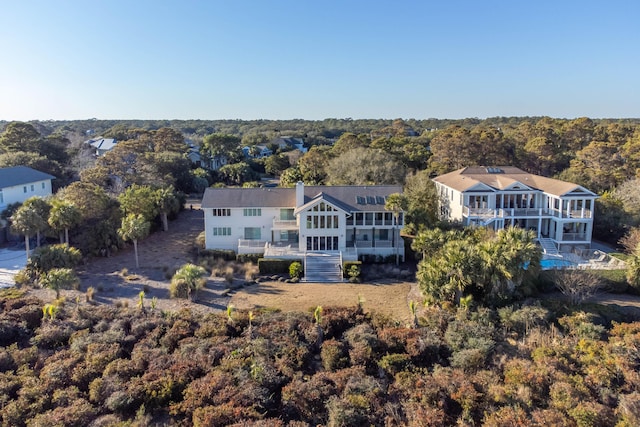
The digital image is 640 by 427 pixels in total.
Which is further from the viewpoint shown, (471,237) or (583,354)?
(471,237)

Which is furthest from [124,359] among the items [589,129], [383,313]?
[589,129]

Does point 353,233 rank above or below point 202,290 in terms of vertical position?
above

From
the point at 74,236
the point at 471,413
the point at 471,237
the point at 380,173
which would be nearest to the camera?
the point at 471,413

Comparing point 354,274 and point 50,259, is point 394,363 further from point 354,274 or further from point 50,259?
point 50,259

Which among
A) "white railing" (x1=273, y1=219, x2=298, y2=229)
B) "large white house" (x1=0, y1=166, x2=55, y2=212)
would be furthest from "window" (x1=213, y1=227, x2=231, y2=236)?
"large white house" (x1=0, y1=166, x2=55, y2=212)

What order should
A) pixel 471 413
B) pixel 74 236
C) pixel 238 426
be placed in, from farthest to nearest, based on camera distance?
pixel 74 236 < pixel 471 413 < pixel 238 426

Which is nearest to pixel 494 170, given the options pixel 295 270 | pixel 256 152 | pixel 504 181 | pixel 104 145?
pixel 504 181

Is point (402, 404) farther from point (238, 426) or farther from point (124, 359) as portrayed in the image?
point (124, 359)
